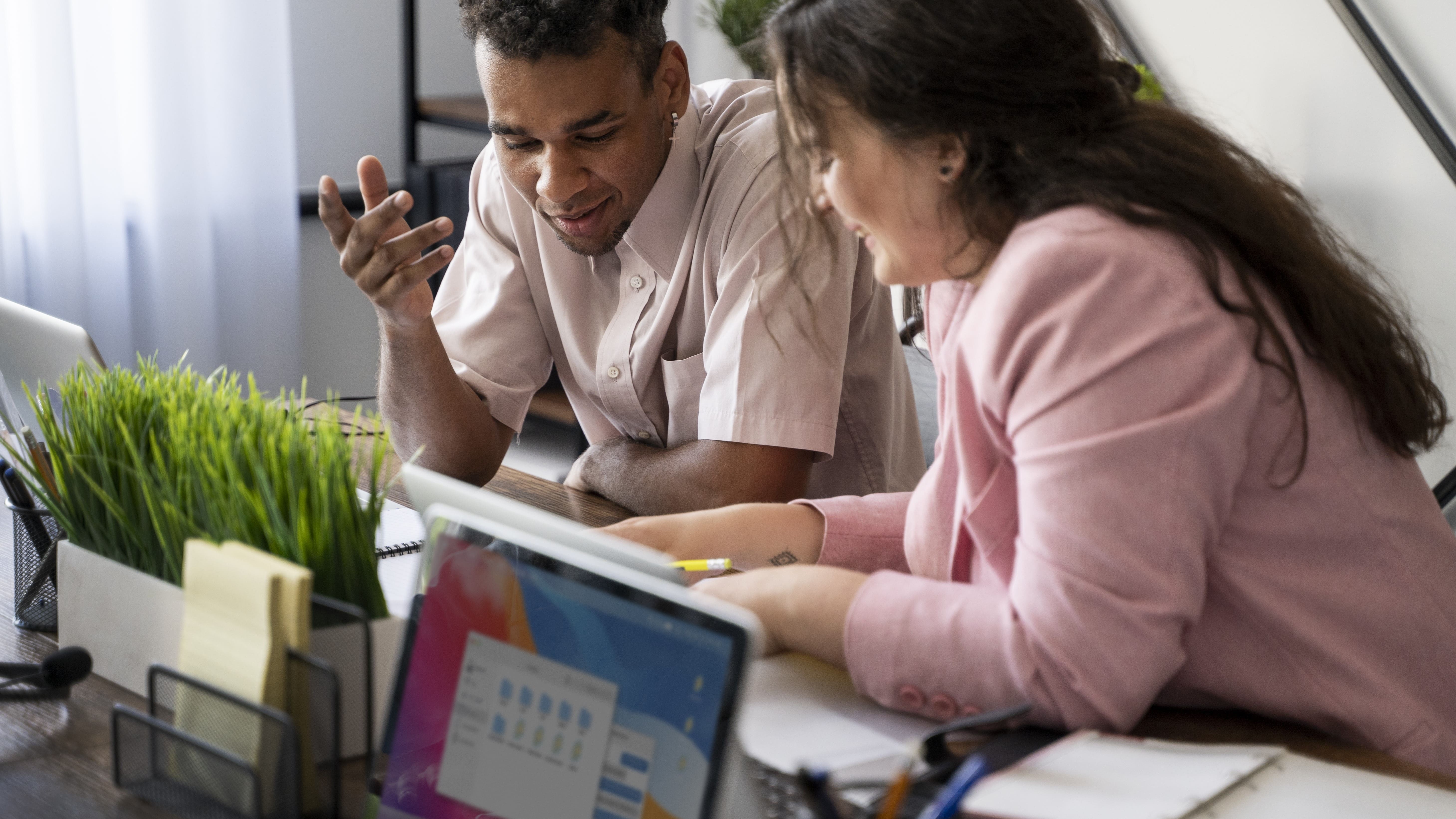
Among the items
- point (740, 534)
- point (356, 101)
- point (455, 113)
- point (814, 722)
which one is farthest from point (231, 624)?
point (356, 101)

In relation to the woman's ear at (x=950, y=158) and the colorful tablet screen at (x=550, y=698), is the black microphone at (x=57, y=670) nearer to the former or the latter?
the colorful tablet screen at (x=550, y=698)

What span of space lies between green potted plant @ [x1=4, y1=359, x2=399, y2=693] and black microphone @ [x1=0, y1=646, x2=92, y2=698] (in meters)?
0.02

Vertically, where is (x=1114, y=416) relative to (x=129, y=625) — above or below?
above

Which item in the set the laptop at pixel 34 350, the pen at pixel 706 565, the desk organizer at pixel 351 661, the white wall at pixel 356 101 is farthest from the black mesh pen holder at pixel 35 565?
the white wall at pixel 356 101

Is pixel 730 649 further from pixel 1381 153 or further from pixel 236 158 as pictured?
pixel 236 158

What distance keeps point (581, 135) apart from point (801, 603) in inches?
33.8

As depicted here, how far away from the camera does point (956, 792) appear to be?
64cm

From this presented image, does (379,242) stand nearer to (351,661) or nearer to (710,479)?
(710,479)

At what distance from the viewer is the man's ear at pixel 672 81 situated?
1682 mm

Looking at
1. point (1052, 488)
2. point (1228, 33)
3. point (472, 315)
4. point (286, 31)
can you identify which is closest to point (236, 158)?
point (286, 31)

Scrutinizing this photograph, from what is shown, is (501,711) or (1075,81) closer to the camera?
(501,711)

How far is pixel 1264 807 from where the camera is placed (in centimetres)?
75

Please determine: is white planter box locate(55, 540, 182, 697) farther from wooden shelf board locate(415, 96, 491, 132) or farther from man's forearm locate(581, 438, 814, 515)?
wooden shelf board locate(415, 96, 491, 132)

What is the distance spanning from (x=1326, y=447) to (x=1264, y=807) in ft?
0.84
